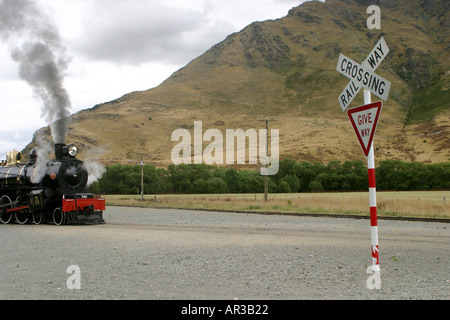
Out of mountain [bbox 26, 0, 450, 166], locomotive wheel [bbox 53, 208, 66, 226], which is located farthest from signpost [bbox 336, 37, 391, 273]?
mountain [bbox 26, 0, 450, 166]

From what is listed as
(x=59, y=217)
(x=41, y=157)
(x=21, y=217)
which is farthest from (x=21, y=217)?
(x=41, y=157)

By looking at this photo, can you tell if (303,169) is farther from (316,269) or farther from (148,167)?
(316,269)

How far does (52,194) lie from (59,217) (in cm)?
116

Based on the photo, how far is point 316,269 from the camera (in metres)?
8.67

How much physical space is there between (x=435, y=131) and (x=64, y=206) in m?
133

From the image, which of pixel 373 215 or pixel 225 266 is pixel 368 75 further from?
pixel 225 266

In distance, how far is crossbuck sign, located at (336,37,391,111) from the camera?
22.0 ft

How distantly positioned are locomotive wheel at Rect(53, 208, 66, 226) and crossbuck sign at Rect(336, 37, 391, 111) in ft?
54.3

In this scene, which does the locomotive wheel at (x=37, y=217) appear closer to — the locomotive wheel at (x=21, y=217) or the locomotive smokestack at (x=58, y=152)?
the locomotive wheel at (x=21, y=217)

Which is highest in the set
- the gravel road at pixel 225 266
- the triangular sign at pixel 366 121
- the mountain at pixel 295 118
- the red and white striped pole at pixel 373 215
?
the mountain at pixel 295 118

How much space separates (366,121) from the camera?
7094 mm

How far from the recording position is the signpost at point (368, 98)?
6.84 m

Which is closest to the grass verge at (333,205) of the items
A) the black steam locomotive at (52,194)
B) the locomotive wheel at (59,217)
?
the black steam locomotive at (52,194)
